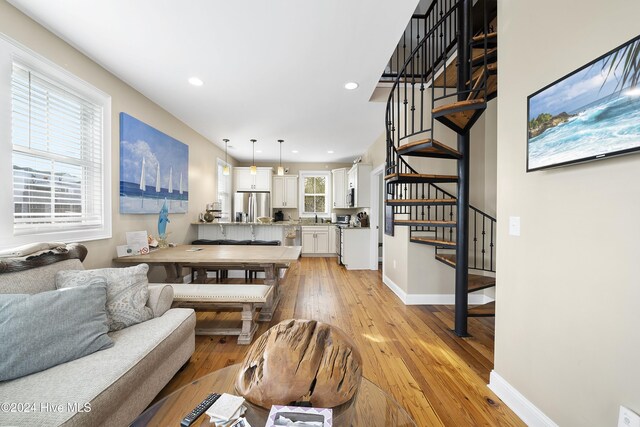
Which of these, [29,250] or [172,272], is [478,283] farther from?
[29,250]

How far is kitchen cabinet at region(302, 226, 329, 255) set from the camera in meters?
6.86

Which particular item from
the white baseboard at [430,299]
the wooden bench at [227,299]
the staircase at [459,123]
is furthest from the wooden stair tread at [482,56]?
the wooden bench at [227,299]

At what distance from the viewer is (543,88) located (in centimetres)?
137

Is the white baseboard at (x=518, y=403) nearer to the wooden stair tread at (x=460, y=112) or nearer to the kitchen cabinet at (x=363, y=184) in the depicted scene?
the wooden stair tread at (x=460, y=112)

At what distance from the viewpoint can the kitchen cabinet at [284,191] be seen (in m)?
7.49

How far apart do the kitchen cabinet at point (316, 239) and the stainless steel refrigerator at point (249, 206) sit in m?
1.31

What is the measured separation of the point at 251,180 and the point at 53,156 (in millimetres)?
5031

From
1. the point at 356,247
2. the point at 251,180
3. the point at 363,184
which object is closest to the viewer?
the point at 356,247

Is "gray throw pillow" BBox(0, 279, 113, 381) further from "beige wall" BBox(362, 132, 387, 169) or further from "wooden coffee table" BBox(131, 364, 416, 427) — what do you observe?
"beige wall" BBox(362, 132, 387, 169)

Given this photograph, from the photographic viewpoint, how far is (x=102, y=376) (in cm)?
117

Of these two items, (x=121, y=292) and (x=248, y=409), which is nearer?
(x=248, y=409)

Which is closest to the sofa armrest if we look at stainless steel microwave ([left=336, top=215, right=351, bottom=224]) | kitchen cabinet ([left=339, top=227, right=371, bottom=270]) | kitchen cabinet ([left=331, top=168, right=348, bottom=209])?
kitchen cabinet ([left=339, top=227, right=371, bottom=270])

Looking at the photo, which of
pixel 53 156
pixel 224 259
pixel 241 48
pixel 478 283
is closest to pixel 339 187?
pixel 478 283

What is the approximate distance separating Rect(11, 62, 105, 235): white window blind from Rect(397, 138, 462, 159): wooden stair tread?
10.5ft
